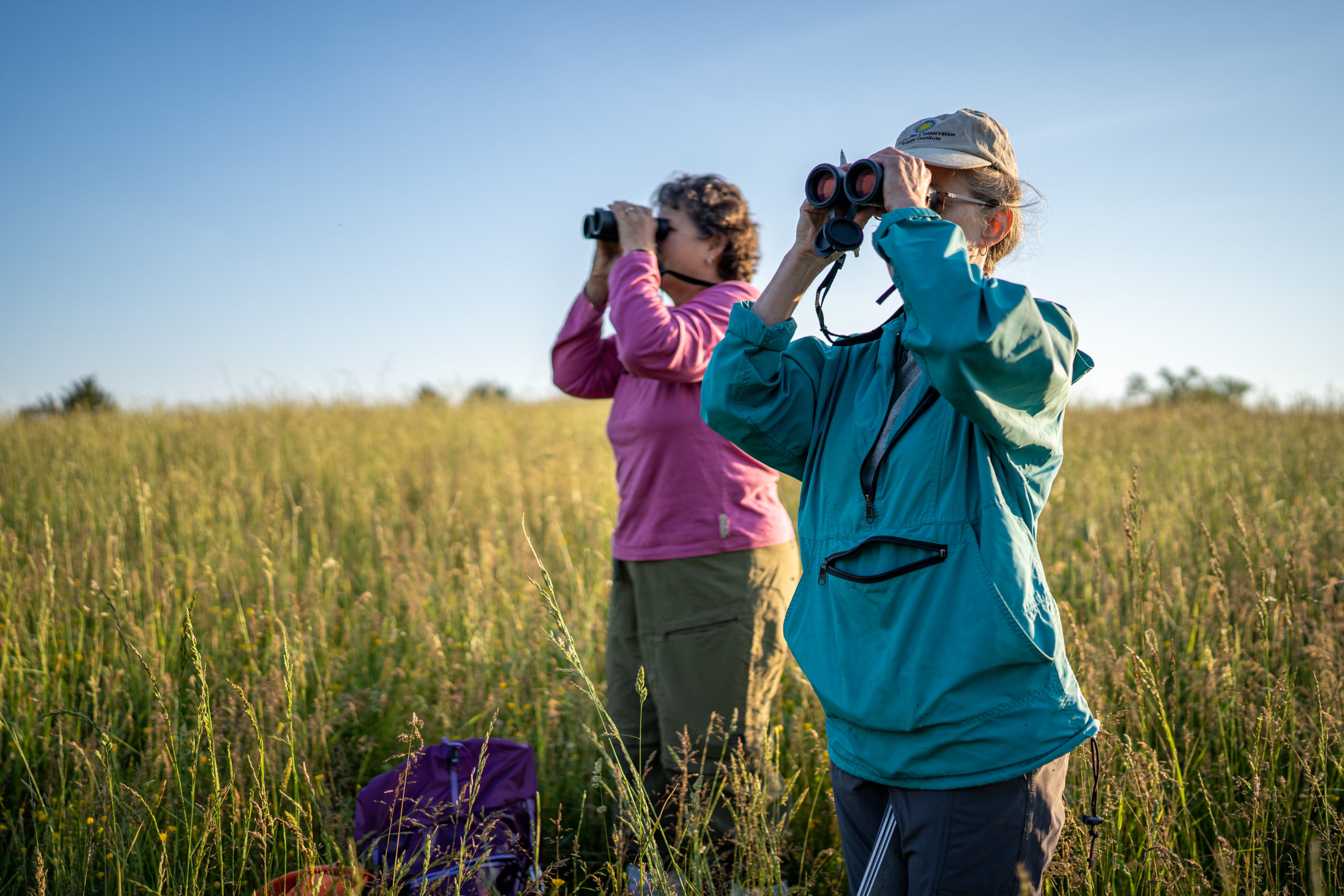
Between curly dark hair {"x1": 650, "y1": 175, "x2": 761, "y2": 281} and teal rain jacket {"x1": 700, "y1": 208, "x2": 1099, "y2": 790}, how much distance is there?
120cm

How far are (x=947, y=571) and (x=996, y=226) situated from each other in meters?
0.64

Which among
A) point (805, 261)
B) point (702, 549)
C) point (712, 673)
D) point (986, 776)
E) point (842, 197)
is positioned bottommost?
point (712, 673)

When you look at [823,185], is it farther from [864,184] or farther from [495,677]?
[495,677]

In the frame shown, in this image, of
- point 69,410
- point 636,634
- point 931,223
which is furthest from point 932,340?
point 69,410

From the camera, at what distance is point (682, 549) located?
2020mm

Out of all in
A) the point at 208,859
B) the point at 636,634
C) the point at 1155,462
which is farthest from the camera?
the point at 1155,462

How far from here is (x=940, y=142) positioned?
4.08 ft

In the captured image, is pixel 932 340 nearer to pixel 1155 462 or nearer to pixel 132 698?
pixel 132 698

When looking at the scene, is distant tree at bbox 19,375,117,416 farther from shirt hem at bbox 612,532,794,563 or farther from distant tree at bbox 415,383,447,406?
shirt hem at bbox 612,532,794,563

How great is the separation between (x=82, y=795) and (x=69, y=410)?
25.1ft

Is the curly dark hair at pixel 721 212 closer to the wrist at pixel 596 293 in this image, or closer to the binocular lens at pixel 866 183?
the wrist at pixel 596 293

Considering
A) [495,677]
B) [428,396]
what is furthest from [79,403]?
[495,677]

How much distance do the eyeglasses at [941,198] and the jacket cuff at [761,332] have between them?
31cm

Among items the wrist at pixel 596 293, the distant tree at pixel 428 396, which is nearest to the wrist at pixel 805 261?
the wrist at pixel 596 293
